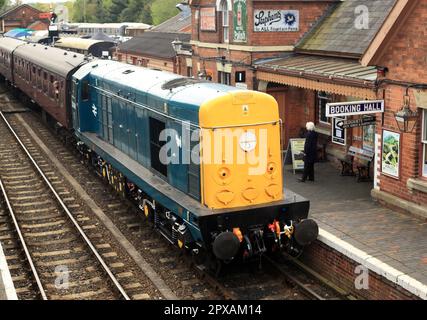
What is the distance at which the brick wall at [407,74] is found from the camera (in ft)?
37.0

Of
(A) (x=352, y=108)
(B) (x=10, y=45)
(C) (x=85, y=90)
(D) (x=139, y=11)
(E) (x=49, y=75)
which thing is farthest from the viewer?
(D) (x=139, y=11)

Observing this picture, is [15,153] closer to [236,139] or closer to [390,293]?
[236,139]

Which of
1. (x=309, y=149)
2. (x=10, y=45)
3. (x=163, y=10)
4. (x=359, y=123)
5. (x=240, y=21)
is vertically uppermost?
(x=163, y=10)

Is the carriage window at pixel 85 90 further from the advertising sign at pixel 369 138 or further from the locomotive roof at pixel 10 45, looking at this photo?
the locomotive roof at pixel 10 45

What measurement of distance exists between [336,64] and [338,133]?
192cm

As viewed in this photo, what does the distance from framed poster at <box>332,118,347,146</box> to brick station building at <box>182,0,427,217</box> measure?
0.03 meters

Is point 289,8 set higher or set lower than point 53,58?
higher

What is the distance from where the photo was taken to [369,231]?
10898mm

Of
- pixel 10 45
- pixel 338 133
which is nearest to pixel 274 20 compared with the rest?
pixel 338 133

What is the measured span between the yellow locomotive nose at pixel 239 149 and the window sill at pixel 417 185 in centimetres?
307

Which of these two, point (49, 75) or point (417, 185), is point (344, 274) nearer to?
point (417, 185)

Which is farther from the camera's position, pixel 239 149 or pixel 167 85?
pixel 167 85

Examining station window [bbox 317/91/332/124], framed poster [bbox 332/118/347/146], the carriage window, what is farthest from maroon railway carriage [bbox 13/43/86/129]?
framed poster [bbox 332/118/347/146]
